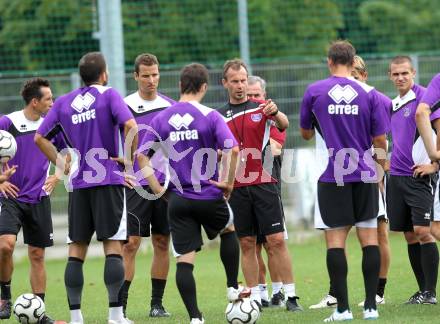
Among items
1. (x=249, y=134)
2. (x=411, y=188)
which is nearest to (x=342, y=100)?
(x=249, y=134)

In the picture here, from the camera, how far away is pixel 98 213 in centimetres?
855

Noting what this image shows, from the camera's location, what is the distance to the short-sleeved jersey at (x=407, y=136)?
1006cm

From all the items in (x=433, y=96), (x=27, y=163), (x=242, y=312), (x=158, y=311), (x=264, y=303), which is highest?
(x=433, y=96)

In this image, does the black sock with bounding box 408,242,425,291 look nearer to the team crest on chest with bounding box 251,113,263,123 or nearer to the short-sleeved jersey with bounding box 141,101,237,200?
the team crest on chest with bounding box 251,113,263,123

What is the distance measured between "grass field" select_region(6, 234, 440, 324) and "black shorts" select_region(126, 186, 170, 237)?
0.87 m

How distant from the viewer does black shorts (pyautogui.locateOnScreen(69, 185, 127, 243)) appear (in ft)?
28.0

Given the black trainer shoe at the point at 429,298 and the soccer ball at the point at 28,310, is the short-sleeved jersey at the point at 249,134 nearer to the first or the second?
the black trainer shoe at the point at 429,298

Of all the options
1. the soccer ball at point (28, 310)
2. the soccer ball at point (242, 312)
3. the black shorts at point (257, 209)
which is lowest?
the soccer ball at point (28, 310)

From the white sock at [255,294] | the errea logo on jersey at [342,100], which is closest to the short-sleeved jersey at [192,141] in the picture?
the errea logo on jersey at [342,100]

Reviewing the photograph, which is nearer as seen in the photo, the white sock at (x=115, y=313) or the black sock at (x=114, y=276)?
the black sock at (x=114, y=276)

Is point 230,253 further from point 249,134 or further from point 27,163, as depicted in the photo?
point 27,163

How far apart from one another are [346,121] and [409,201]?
1824 mm

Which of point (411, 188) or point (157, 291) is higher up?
point (411, 188)

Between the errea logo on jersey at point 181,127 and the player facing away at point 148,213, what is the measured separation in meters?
1.56
